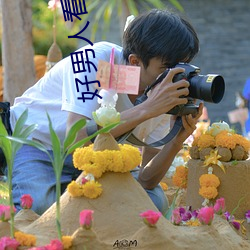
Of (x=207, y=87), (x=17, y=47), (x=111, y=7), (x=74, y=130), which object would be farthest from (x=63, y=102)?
(x=111, y=7)

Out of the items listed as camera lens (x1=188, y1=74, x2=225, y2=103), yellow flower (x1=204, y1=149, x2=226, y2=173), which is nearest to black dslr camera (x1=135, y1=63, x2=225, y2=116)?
camera lens (x1=188, y1=74, x2=225, y2=103)

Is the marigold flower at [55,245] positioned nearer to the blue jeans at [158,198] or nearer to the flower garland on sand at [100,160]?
the flower garland on sand at [100,160]

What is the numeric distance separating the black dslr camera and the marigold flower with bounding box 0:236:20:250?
99cm

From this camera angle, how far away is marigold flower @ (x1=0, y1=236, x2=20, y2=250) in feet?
6.29

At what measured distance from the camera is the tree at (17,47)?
20.3 ft

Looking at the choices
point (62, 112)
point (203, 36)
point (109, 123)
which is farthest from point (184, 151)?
point (203, 36)

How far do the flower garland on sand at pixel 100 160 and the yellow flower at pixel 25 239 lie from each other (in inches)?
9.0

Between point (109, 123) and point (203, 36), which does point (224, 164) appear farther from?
point (203, 36)

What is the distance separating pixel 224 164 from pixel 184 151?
1.63m

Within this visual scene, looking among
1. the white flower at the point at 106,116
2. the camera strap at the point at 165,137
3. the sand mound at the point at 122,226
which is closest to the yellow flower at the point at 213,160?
the camera strap at the point at 165,137

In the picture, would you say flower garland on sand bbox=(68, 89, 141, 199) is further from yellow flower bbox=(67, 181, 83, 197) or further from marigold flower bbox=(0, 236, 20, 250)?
marigold flower bbox=(0, 236, 20, 250)

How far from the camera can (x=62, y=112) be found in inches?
122

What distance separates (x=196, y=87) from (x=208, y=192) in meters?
0.64

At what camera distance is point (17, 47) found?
6.29 meters
